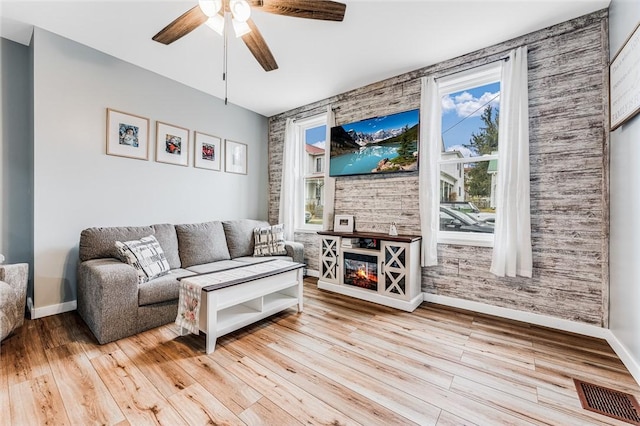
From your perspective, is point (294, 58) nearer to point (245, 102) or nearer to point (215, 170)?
point (245, 102)

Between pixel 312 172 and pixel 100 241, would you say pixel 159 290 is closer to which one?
pixel 100 241

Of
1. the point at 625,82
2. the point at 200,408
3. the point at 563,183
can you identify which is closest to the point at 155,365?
the point at 200,408

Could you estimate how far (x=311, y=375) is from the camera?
1.77m

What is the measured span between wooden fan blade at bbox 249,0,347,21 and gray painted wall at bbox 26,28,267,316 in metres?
2.19

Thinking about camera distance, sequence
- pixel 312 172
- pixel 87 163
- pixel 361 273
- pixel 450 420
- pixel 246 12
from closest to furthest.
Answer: pixel 450 420
pixel 246 12
pixel 87 163
pixel 361 273
pixel 312 172

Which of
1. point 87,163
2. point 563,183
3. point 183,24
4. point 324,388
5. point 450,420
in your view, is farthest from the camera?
point 87,163

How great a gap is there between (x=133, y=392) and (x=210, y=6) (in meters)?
2.42

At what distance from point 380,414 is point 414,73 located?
338 cm

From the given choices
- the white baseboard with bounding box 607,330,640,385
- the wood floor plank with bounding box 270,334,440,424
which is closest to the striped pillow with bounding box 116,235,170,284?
the wood floor plank with bounding box 270,334,440,424

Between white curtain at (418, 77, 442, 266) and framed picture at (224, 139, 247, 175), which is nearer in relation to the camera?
white curtain at (418, 77, 442, 266)

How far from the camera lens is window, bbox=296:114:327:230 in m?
4.38

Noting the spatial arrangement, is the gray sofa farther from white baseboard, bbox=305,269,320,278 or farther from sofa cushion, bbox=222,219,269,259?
white baseboard, bbox=305,269,320,278

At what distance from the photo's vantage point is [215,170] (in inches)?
158

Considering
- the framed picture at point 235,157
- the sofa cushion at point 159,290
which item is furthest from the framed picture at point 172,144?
the sofa cushion at point 159,290
